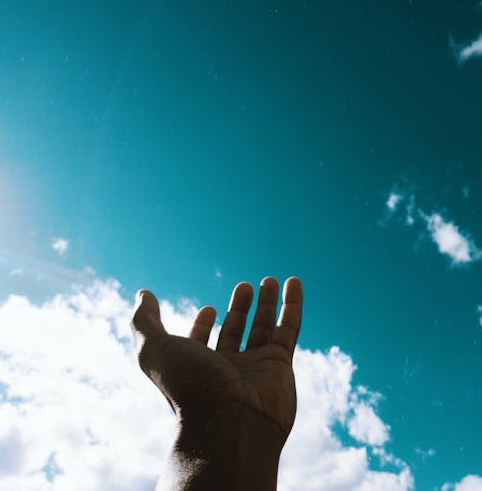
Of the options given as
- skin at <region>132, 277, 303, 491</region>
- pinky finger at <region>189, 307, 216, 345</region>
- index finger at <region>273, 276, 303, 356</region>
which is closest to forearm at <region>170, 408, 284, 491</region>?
skin at <region>132, 277, 303, 491</region>

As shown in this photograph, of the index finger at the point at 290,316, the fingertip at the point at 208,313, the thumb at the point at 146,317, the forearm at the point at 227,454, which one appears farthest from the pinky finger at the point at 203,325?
the forearm at the point at 227,454

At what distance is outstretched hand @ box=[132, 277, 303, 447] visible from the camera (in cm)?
340

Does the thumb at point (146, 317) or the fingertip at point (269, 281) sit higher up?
the fingertip at point (269, 281)

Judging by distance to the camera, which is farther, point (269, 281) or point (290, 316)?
point (269, 281)

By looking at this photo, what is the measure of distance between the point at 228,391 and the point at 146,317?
45.7 inches

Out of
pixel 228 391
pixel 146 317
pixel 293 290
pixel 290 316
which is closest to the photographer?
pixel 228 391

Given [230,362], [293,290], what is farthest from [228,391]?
[293,290]

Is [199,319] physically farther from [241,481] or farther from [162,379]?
[241,481]

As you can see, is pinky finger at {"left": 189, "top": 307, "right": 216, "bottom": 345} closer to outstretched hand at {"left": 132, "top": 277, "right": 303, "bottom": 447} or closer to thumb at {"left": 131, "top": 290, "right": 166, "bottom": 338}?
outstretched hand at {"left": 132, "top": 277, "right": 303, "bottom": 447}

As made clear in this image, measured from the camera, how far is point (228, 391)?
3.41 metres

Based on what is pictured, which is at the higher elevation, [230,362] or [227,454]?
[230,362]

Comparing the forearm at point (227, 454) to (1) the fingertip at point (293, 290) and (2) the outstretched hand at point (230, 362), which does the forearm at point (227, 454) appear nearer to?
(2) the outstretched hand at point (230, 362)

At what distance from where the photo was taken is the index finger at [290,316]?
14.2 feet

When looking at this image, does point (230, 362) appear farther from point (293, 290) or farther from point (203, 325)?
point (293, 290)
